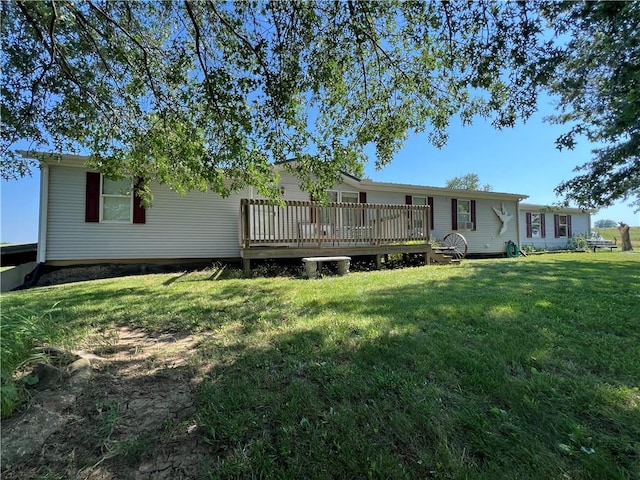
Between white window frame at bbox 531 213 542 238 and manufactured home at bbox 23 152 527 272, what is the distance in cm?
1274

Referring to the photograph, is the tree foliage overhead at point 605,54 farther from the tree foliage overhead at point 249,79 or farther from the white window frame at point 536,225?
the white window frame at point 536,225

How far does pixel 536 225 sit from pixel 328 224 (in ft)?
54.2

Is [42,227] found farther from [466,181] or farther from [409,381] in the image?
[466,181]

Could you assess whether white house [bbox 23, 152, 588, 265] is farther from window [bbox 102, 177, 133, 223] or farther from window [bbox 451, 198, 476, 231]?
window [bbox 451, 198, 476, 231]

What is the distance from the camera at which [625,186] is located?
7785 millimetres

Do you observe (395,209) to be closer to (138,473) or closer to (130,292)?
(130,292)

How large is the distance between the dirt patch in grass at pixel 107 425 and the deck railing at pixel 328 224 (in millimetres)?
5090

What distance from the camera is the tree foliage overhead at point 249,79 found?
3.55 m

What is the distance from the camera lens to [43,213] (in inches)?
294

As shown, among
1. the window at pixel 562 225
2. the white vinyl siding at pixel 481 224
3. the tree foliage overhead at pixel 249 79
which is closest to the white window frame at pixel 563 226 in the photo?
the window at pixel 562 225

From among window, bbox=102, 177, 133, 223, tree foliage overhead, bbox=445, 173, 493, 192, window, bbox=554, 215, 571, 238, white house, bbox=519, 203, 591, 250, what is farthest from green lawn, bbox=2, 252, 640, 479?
tree foliage overhead, bbox=445, 173, 493, 192

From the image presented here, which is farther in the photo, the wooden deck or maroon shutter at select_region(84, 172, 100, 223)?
maroon shutter at select_region(84, 172, 100, 223)

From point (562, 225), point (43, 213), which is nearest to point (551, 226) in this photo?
point (562, 225)

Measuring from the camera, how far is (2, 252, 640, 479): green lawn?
147 cm
